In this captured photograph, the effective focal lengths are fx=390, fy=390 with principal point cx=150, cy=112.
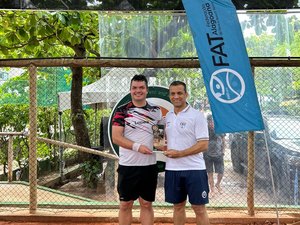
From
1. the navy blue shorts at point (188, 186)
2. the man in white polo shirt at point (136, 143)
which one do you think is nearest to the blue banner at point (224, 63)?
the navy blue shorts at point (188, 186)

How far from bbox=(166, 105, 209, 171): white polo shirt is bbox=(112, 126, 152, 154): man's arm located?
28 centimetres

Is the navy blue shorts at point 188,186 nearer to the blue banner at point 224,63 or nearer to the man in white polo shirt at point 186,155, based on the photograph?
the man in white polo shirt at point 186,155

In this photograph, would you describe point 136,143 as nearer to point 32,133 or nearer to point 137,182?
point 137,182

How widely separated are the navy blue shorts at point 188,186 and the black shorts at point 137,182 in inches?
6.6

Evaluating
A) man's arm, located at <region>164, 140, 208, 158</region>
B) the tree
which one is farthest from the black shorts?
the tree

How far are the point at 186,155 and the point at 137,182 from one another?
1.81 ft

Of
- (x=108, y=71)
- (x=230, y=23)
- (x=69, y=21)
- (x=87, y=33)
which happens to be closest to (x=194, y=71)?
(x=108, y=71)

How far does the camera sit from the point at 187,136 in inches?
149

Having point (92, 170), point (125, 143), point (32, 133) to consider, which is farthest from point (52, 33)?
point (125, 143)

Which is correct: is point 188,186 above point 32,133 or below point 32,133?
below

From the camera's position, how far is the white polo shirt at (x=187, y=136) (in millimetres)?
3764

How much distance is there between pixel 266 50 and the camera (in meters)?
5.78

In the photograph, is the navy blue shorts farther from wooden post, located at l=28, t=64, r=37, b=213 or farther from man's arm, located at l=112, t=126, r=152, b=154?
wooden post, located at l=28, t=64, r=37, b=213

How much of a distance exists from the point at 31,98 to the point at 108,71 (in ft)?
3.77
